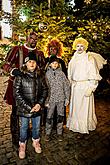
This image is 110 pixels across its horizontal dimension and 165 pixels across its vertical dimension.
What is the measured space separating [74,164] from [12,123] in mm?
1498

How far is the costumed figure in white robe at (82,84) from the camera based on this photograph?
519 centimetres

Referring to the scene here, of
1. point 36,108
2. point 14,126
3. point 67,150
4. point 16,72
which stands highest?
point 16,72

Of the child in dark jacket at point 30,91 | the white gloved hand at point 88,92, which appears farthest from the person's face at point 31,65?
the white gloved hand at point 88,92

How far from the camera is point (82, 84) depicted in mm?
5297

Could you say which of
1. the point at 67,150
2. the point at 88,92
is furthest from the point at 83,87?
the point at 67,150

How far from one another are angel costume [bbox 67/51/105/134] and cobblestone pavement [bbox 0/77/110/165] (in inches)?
12.2

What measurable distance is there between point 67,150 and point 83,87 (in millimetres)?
1376

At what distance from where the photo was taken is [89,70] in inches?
204

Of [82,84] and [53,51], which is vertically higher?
[53,51]

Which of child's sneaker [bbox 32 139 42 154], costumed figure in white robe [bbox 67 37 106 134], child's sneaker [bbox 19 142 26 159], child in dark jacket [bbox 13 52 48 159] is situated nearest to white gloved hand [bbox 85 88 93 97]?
costumed figure in white robe [bbox 67 37 106 134]

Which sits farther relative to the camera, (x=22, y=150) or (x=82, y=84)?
(x=82, y=84)

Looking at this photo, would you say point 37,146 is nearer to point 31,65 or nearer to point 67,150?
point 67,150

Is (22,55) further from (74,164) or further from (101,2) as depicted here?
(101,2)

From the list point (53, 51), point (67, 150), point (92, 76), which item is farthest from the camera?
point (92, 76)
